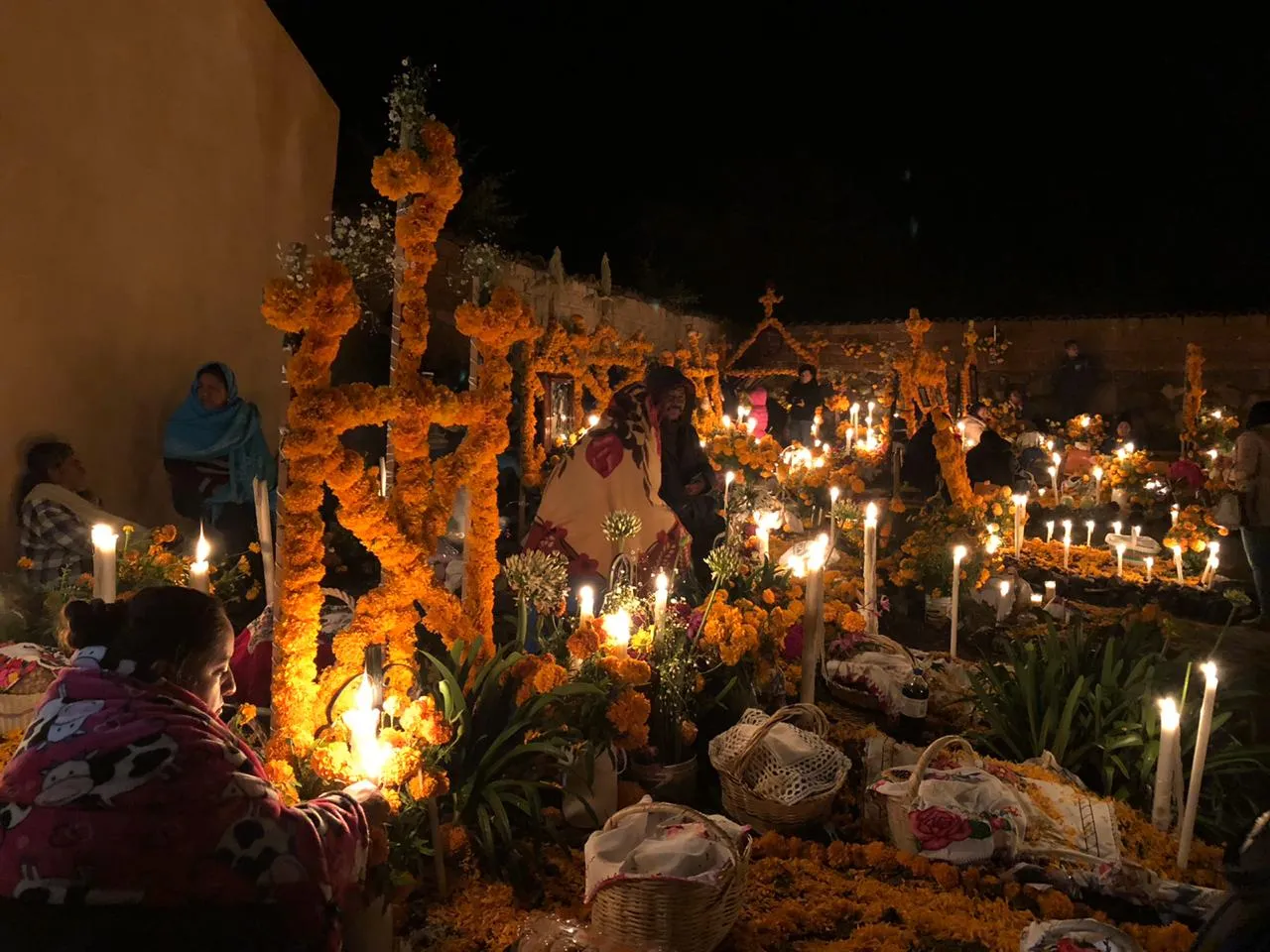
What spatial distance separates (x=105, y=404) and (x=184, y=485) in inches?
31.6

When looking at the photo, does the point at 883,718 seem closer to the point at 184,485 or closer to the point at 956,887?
the point at 956,887

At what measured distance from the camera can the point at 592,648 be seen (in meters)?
3.25

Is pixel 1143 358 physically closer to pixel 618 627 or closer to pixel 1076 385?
pixel 1076 385

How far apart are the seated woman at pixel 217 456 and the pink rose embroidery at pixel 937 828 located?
4.95m

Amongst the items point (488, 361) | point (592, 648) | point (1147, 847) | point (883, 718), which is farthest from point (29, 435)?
point (1147, 847)

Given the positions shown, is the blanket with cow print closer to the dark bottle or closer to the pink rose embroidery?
the pink rose embroidery

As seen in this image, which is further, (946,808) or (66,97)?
(66,97)

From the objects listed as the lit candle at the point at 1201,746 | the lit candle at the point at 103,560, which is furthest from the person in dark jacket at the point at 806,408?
the lit candle at the point at 103,560

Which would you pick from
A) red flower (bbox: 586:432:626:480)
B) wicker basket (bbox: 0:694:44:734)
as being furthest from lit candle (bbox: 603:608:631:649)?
wicker basket (bbox: 0:694:44:734)

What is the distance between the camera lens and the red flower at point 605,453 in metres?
4.67

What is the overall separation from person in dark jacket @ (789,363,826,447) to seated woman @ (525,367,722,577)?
6979mm

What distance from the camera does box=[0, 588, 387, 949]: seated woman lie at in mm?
1571

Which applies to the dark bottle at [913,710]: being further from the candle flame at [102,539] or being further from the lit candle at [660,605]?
the candle flame at [102,539]

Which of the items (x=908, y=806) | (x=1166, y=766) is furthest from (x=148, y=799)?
(x=1166, y=766)
